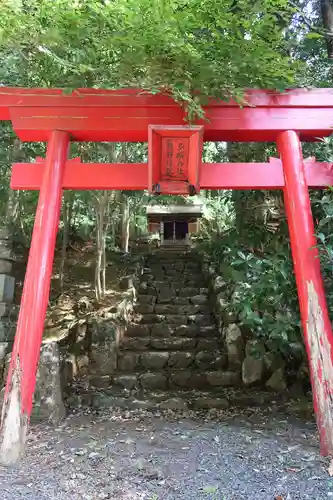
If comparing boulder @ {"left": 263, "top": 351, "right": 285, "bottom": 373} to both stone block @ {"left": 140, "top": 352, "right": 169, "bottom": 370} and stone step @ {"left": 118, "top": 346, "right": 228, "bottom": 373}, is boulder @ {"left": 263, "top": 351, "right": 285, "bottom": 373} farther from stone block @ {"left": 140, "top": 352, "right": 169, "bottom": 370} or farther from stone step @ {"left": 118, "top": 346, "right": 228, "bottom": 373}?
stone block @ {"left": 140, "top": 352, "right": 169, "bottom": 370}

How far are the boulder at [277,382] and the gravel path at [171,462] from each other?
886 millimetres

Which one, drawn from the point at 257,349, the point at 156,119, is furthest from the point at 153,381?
the point at 156,119

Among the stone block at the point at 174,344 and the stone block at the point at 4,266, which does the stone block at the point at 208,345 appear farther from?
the stone block at the point at 4,266

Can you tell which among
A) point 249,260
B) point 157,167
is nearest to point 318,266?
point 249,260

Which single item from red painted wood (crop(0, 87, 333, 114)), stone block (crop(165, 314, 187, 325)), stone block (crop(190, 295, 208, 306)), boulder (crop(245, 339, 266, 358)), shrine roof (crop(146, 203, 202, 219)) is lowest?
boulder (crop(245, 339, 266, 358))

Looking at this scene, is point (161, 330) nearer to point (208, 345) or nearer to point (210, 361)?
point (208, 345)

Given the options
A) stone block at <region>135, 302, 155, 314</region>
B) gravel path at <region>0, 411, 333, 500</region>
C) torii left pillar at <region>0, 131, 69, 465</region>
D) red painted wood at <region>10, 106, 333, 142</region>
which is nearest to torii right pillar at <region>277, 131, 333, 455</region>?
red painted wood at <region>10, 106, 333, 142</region>

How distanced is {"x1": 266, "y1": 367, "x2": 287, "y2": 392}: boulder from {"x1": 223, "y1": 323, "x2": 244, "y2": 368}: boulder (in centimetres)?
53

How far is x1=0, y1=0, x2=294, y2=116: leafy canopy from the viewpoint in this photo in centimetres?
347

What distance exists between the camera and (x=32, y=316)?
11.7 feet

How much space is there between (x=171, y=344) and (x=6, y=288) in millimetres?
2700

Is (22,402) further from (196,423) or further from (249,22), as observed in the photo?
(249,22)

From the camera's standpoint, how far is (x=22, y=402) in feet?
11.1

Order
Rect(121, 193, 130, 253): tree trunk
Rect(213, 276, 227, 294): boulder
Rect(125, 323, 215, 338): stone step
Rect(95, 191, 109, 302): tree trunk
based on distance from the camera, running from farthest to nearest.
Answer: Rect(121, 193, 130, 253): tree trunk, Rect(95, 191, 109, 302): tree trunk, Rect(213, 276, 227, 294): boulder, Rect(125, 323, 215, 338): stone step
